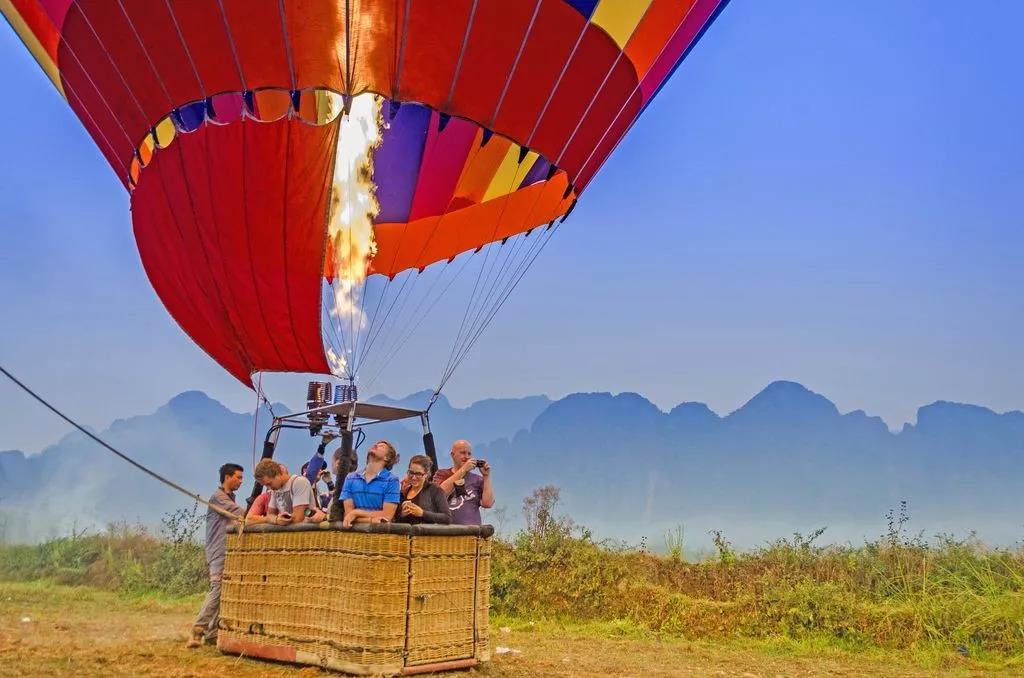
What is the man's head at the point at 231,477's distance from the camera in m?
6.97

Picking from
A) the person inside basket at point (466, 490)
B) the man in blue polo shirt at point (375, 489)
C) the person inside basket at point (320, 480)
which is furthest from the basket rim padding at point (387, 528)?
the person inside basket at point (320, 480)

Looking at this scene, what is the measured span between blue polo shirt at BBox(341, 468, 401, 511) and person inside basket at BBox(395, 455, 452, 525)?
0.17 meters

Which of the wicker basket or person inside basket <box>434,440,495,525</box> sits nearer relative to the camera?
the wicker basket

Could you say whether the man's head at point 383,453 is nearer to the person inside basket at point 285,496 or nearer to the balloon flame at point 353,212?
the person inside basket at point 285,496

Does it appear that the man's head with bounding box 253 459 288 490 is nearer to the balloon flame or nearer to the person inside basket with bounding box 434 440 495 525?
the person inside basket with bounding box 434 440 495 525

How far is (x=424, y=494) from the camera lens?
633cm

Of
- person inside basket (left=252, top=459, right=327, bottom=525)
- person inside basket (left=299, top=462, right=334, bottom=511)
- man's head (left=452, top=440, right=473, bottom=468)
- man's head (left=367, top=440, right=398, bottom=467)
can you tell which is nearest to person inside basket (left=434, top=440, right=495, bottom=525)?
man's head (left=452, top=440, right=473, bottom=468)

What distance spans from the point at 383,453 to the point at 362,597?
3.09 ft

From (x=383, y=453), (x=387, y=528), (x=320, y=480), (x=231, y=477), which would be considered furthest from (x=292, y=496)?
(x=320, y=480)

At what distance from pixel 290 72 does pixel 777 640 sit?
233 inches

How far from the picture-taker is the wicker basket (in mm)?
5402

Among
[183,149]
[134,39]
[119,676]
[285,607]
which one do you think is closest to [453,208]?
[183,149]

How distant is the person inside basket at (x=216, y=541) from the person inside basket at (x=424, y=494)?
53.2 inches

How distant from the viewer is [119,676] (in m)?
5.29
